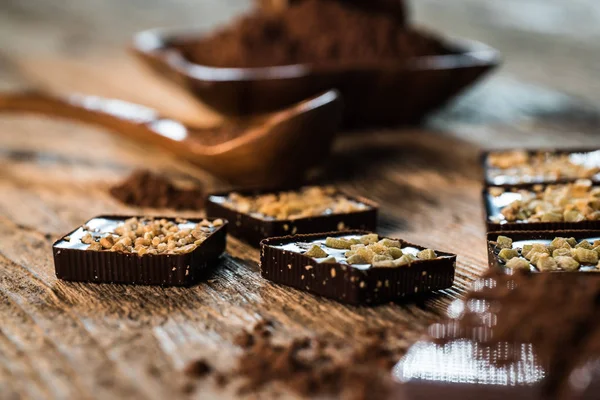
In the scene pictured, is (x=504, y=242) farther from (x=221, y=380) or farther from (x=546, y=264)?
(x=221, y=380)

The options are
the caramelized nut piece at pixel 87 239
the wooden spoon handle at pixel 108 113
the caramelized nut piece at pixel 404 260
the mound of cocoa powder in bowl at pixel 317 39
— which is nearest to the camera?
the caramelized nut piece at pixel 404 260

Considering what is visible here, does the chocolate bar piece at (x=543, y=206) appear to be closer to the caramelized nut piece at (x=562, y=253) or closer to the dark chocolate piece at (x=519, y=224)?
the dark chocolate piece at (x=519, y=224)

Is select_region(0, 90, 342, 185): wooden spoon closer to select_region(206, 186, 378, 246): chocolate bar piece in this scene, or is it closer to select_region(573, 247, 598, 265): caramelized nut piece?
select_region(206, 186, 378, 246): chocolate bar piece

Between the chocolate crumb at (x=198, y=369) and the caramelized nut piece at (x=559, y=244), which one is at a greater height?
the caramelized nut piece at (x=559, y=244)

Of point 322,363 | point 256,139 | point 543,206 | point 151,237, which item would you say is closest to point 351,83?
point 256,139

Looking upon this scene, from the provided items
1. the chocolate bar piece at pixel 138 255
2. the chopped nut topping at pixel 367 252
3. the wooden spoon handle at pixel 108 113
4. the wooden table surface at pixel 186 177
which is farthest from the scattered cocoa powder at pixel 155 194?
the chopped nut topping at pixel 367 252

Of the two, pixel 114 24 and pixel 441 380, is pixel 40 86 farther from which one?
pixel 441 380

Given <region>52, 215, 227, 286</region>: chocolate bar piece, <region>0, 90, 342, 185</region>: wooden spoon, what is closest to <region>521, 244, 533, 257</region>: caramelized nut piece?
<region>52, 215, 227, 286</region>: chocolate bar piece

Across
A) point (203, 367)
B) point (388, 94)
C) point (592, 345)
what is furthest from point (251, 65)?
point (592, 345)
